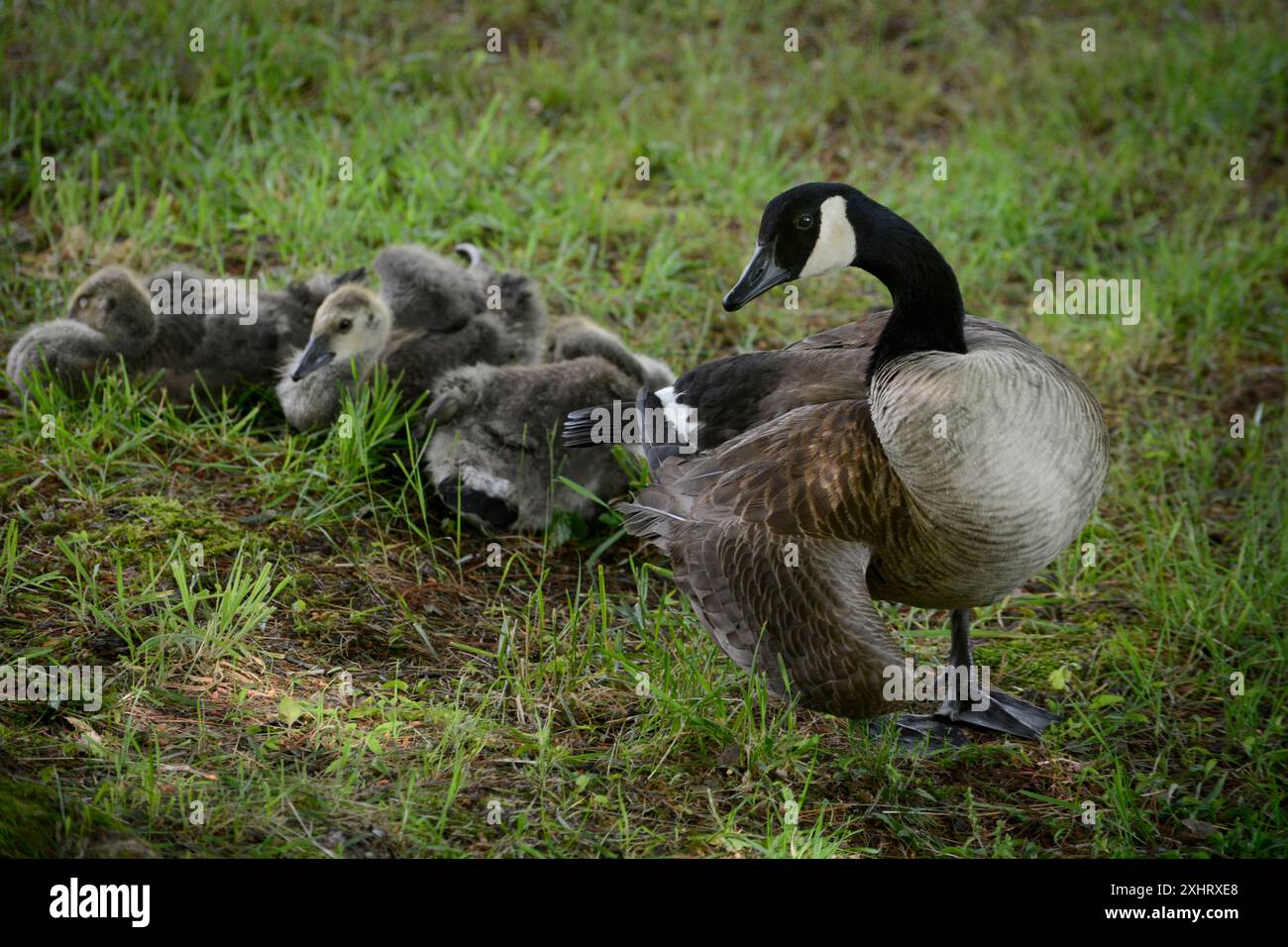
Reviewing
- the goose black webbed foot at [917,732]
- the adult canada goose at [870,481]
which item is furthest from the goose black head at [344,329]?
the goose black webbed foot at [917,732]

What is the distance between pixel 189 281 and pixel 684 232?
9.21 ft

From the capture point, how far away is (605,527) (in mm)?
5918

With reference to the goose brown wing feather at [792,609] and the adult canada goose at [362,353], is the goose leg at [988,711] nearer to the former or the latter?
the goose brown wing feather at [792,609]

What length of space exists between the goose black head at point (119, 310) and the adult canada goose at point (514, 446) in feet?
4.50

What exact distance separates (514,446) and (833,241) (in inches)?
67.1

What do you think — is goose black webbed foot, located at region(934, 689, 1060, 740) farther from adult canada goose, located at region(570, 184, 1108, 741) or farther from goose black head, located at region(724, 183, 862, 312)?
goose black head, located at region(724, 183, 862, 312)

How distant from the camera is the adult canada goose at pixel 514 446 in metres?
5.59

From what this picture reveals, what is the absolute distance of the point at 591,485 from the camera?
5777 mm

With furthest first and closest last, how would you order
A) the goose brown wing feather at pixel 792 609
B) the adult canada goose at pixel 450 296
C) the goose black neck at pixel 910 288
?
the adult canada goose at pixel 450 296 < the goose black neck at pixel 910 288 < the goose brown wing feather at pixel 792 609

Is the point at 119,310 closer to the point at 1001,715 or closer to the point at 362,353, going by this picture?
the point at 362,353
